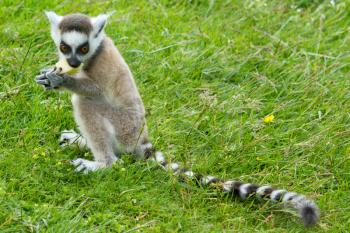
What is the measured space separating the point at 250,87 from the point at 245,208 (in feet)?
5.42

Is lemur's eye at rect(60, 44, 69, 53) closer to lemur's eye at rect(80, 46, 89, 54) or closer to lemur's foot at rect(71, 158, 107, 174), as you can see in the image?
lemur's eye at rect(80, 46, 89, 54)

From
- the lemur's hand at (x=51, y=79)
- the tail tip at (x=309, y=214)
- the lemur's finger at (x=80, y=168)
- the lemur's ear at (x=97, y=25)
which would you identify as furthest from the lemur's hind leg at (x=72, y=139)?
the tail tip at (x=309, y=214)

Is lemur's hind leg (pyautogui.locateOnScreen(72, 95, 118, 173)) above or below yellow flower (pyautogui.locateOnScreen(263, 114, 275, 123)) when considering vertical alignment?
above

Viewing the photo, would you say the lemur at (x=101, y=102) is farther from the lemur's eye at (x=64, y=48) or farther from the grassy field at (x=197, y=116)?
the grassy field at (x=197, y=116)

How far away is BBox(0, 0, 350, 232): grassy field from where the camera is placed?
4.48m

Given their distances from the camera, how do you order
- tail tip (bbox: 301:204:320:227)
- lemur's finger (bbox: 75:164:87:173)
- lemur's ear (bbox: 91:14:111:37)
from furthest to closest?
lemur's ear (bbox: 91:14:111:37)
lemur's finger (bbox: 75:164:87:173)
tail tip (bbox: 301:204:320:227)

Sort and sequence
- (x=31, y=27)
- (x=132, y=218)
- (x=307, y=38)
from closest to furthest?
(x=132, y=218), (x=31, y=27), (x=307, y=38)

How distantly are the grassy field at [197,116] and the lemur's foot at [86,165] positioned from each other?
0.06 m

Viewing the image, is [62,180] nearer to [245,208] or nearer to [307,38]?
[245,208]

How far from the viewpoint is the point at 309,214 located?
424 cm

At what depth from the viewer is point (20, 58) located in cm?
576

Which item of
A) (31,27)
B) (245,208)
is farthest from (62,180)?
(31,27)

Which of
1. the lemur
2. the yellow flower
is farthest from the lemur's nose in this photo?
the yellow flower

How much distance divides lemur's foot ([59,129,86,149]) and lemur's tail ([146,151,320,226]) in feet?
1.59
